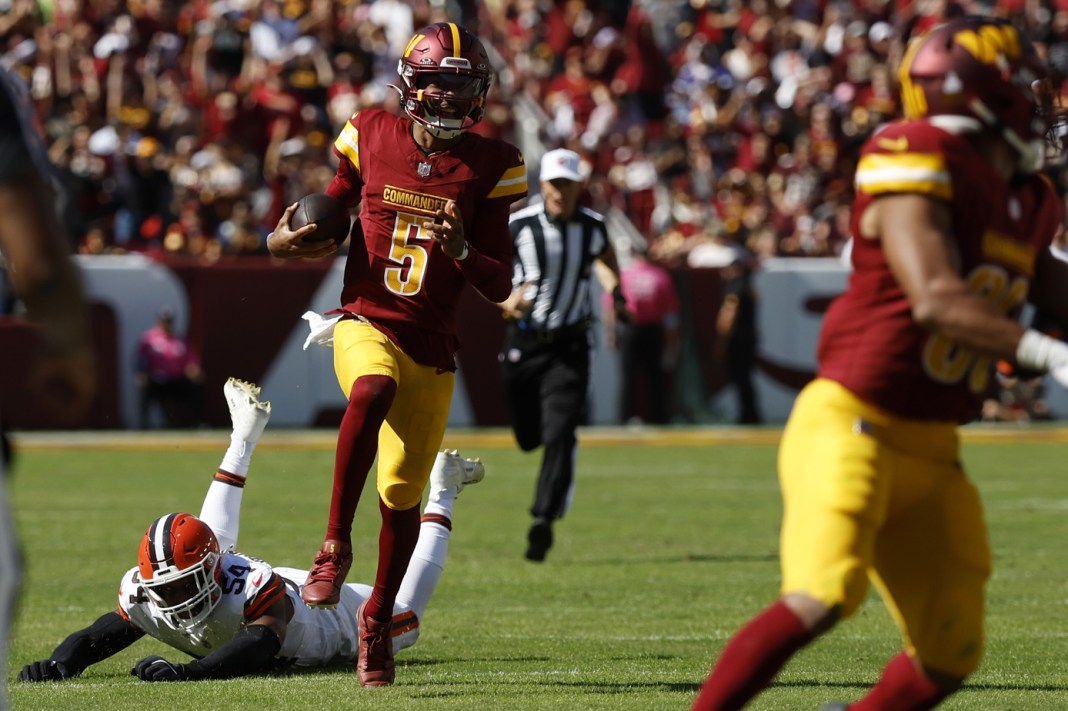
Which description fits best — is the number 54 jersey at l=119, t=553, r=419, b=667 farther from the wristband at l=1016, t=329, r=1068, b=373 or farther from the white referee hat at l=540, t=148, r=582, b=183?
the white referee hat at l=540, t=148, r=582, b=183

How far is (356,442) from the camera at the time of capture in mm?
5230

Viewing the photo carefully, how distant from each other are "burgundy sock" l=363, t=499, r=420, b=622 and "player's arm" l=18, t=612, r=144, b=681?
31.8 inches

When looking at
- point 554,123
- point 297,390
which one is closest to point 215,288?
point 297,390

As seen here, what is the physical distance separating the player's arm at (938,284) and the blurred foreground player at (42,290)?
1.56 meters

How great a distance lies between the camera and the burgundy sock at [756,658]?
3375 mm

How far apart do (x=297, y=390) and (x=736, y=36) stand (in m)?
7.99

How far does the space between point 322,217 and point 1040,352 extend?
2750 mm

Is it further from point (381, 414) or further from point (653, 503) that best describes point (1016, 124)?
point (653, 503)

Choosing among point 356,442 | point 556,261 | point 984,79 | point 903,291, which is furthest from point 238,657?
point 556,261

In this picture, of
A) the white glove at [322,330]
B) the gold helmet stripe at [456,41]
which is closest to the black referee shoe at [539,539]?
the white glove at [322,330]

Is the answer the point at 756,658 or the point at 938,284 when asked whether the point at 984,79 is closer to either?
the point at 938,284

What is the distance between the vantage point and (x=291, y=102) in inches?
706

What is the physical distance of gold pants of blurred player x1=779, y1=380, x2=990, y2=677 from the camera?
11.2ft

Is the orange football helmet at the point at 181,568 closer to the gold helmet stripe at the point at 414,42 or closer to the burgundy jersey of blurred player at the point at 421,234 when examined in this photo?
the burgundy jersey of blurred player at the point at 421,234
